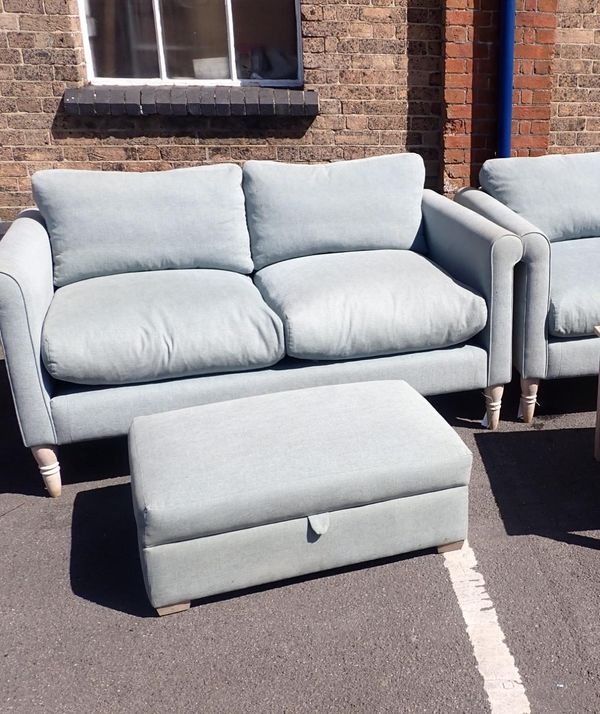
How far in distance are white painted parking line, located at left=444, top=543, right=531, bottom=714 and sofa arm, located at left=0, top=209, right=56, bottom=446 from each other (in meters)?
1.48

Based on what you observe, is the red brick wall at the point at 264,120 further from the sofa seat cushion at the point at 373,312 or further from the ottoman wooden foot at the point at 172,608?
the ottoman wooden foot at the point at 172,608

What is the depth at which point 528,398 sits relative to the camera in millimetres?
3051

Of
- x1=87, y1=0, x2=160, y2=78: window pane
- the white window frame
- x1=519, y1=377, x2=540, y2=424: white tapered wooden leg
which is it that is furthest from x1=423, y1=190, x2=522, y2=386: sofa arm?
x1=87, y1=0, x2=160, y2=78: window pane

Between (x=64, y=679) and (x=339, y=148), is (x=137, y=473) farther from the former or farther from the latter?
(x=339, y=148)

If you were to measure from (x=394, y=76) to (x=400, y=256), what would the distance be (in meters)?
1.82

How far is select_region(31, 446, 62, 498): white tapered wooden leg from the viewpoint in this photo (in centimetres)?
263

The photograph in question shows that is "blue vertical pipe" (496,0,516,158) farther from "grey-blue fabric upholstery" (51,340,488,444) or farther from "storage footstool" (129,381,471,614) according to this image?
"storage footstool" (129,381,471,614)

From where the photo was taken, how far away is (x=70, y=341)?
8.39 feet

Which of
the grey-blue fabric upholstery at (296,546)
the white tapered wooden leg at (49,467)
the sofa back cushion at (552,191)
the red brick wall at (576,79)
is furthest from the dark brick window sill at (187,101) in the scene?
the grey-blue fabric upholstery at (296,546)

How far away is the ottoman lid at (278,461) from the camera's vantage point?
6.38 feet

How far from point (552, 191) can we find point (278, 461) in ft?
7.45

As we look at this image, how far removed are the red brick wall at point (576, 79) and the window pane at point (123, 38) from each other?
8.55 ft

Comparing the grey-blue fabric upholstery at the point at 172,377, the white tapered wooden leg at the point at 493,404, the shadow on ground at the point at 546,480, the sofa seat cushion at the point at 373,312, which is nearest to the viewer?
the shadow on ground at the point at 546,480

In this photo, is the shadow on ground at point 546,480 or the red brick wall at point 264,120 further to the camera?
the red brick wall at point 264,120
